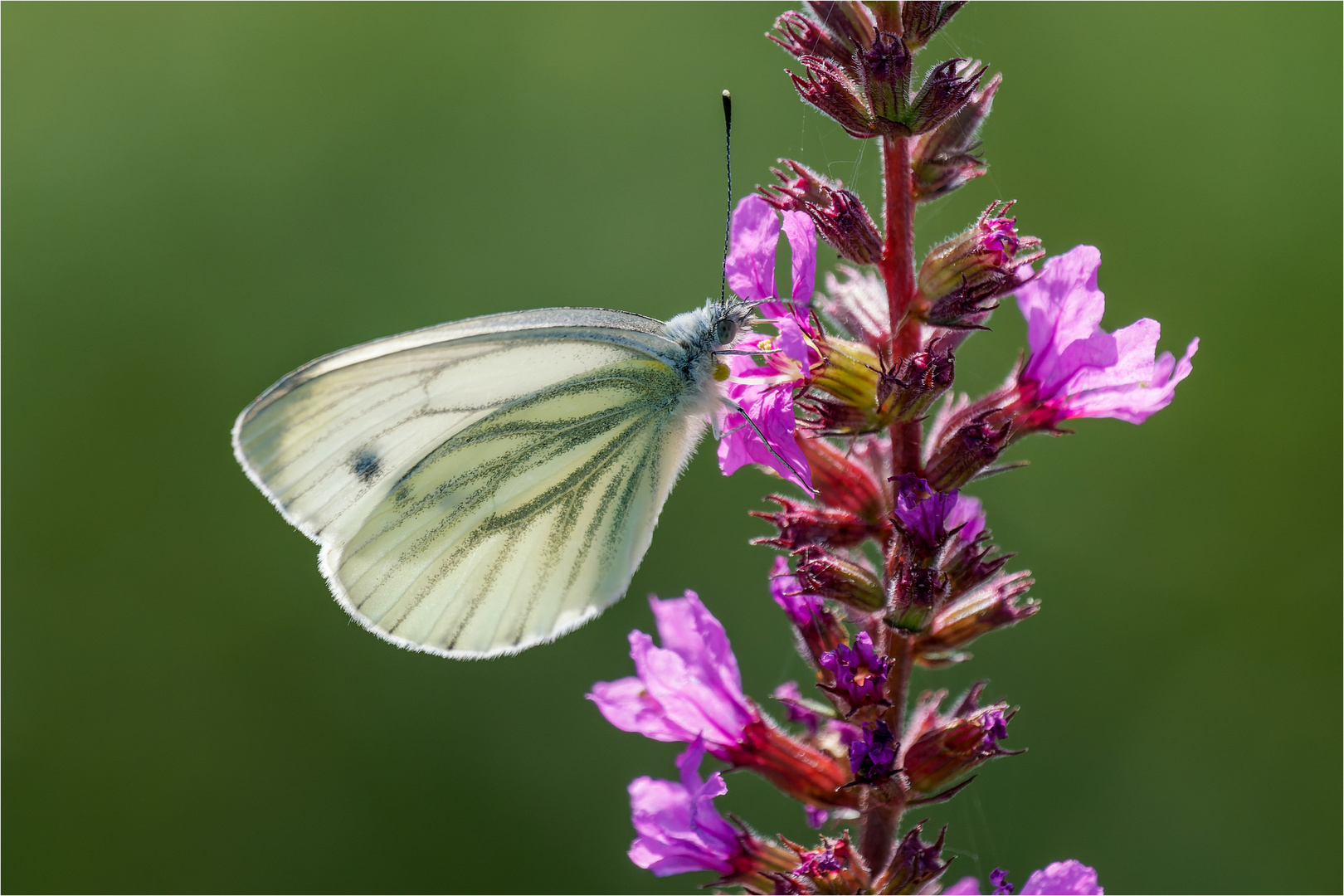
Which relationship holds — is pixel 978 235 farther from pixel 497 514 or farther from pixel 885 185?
pixel 497 514

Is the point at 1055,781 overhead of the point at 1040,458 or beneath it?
beneath

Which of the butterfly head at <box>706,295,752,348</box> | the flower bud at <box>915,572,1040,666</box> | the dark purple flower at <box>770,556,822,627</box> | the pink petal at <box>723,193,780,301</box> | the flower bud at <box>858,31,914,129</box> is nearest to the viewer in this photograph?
the flower bud at <box>858,31,914,129</box>

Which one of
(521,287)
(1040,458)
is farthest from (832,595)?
(521,287)

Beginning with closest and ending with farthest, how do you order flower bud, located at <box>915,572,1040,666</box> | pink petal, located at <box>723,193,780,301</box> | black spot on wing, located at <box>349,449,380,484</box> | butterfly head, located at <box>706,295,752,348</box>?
flower bud, located at <box>915,572,1040,666</box>, pink petal, located at <box>723,193,780,301</box>, butterfly head, located at <box>706,295,752,348</box>, black spot on wing, located at <box>349,449,380,484</box>

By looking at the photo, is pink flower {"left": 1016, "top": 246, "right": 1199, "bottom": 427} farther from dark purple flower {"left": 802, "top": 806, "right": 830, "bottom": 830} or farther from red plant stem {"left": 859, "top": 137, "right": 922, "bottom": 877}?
dark purple flower {"left": 802, "top": 806, "right": 830, "bottom": 830}

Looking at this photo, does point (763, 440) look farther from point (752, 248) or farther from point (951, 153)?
point (951, 153)

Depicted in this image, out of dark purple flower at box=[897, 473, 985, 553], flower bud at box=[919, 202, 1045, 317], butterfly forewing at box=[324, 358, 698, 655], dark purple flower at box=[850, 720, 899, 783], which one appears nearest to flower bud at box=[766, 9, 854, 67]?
flower bud at box=[919, 202, 1045, 317]
